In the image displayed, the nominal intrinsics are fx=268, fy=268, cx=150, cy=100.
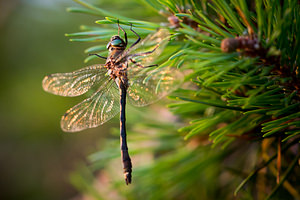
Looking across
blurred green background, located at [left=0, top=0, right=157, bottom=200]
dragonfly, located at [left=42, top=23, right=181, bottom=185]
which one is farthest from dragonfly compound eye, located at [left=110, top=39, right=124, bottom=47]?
blurred green background, located at [left=0, top=0, right=157, bottom=200]

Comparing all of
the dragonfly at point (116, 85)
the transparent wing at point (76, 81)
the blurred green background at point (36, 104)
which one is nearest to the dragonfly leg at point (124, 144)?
the dragonfly at point (116, 85)

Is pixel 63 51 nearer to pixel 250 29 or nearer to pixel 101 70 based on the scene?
pixel 101 70

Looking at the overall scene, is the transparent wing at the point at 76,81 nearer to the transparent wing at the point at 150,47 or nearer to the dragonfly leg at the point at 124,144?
the dragonfly leg at the point at 124,144

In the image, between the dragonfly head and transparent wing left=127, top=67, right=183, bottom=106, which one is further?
the dragonfly head

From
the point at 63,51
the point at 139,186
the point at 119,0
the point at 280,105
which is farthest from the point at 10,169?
the point at 280,105

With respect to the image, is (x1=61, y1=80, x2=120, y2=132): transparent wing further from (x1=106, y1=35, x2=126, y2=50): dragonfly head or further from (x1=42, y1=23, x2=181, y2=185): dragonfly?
(x1=106, y1=35, x2=126, y2=50): dragonfly head

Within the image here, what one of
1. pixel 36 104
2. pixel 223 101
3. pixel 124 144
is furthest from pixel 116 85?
pixel 36 104
